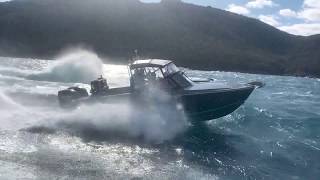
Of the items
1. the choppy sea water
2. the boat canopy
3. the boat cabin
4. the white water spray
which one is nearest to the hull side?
the choppy sea water

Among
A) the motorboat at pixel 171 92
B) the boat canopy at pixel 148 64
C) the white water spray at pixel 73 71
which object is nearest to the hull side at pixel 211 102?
the motorboat at pixel 171 92

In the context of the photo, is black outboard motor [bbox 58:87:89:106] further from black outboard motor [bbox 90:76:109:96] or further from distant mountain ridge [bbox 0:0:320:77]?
distant mountain ridge [bbox 0:0:320:77]

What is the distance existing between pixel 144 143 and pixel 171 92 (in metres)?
3.40

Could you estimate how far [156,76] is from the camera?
20.9 m

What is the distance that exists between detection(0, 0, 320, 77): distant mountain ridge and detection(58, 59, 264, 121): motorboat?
239 feet

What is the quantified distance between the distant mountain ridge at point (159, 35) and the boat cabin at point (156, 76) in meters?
72.7

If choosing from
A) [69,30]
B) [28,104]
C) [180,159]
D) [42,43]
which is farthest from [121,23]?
[180,159]

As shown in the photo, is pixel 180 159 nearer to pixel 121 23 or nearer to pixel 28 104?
pixel 28 104

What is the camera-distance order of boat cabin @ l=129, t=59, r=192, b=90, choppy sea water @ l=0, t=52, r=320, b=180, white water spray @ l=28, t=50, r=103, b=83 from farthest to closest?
white water spray @ l=28, t=50, r=103, b=83 → boat cabin @ l=129, t=59, r=192, b=90 → choppy sea water @ l=0, t=52, r=320, b=180

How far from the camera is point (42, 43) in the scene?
110m

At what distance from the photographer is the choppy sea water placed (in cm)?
1445

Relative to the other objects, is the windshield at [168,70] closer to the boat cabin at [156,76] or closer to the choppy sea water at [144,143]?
the boat cabin at [156,76]

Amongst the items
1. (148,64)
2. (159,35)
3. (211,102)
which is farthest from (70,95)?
(159,35)

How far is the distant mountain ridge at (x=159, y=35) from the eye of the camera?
10425 cm
